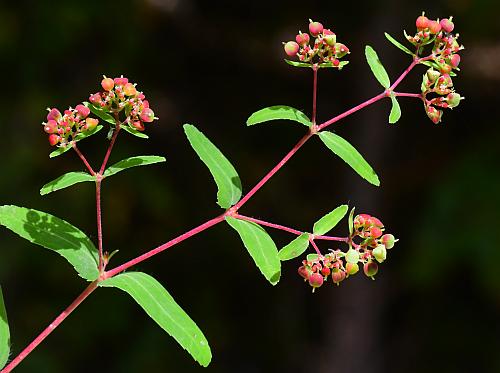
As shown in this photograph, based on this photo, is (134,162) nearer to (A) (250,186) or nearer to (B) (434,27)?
(B) (434,27)

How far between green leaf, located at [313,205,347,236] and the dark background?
4.38 metres

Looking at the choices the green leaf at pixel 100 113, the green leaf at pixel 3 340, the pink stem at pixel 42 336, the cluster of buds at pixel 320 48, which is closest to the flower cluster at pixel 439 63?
the cluster of buds at pixel 320 48

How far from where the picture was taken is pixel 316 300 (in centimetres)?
873

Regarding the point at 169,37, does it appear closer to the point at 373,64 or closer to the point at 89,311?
the point at 89,311

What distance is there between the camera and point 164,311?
99.0 inches

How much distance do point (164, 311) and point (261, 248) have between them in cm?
36

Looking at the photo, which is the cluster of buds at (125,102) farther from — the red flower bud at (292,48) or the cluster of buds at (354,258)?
the cluster of buds at (354,258)

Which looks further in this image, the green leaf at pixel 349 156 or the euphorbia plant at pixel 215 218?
the green leaf at pixel 349 156

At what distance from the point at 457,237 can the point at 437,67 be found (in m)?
4.45

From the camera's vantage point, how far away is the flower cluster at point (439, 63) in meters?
2.61

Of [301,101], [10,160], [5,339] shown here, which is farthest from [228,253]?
[5,339]

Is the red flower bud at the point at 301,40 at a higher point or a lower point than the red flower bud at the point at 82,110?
higher

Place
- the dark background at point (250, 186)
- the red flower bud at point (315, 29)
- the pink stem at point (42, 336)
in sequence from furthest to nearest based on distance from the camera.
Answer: the dark background at point (250, 186)
the red flower bud at point (315, 29)
the pink stem at point (42, 336)

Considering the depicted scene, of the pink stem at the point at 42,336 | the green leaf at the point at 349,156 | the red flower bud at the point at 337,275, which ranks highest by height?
the green leaf at the point at 349,156
